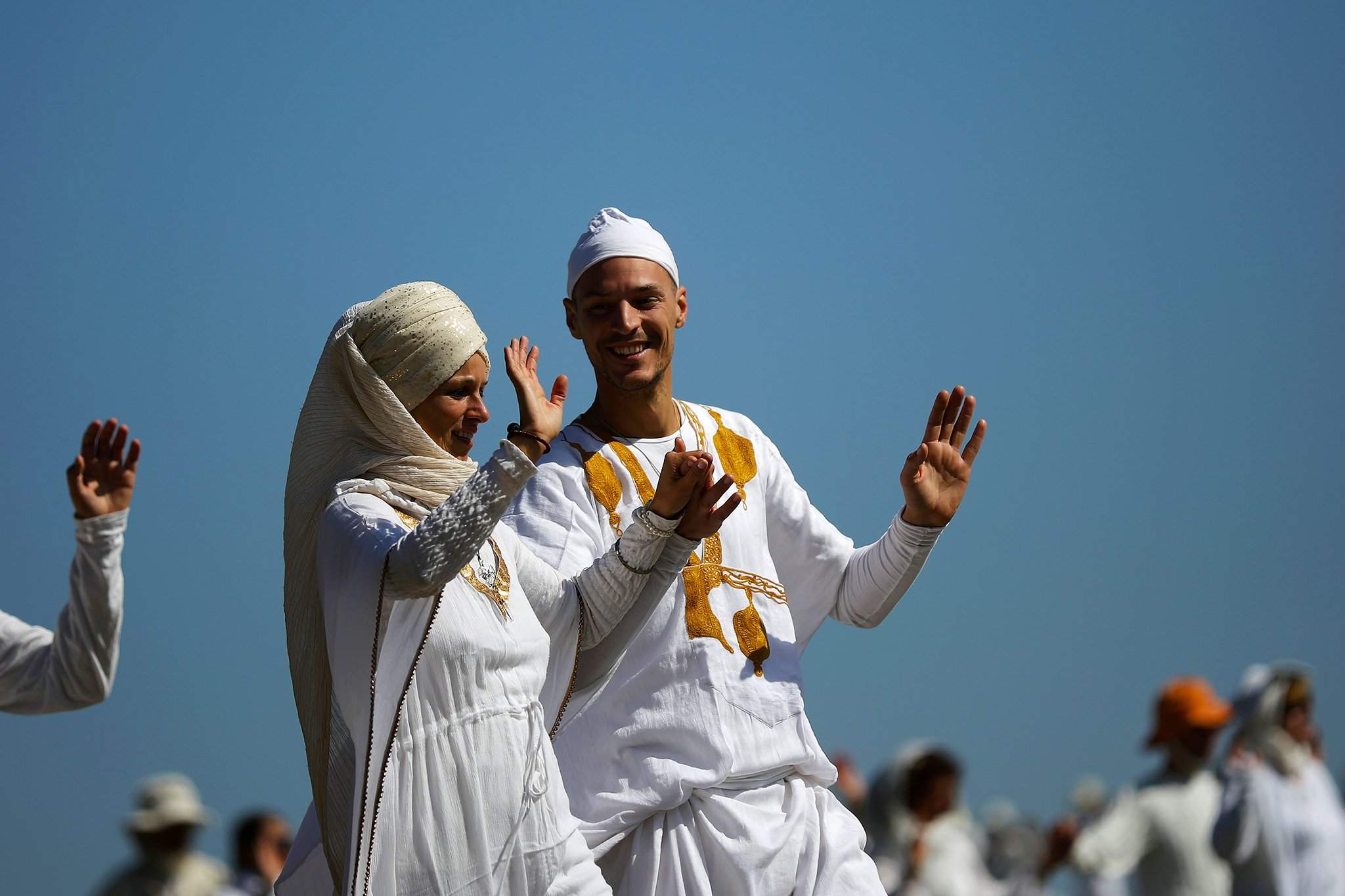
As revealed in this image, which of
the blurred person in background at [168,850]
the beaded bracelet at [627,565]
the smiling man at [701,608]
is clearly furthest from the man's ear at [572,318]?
the blurred person in background at [168,850]

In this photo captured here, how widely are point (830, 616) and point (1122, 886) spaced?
204 inches

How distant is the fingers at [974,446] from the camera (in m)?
4.48

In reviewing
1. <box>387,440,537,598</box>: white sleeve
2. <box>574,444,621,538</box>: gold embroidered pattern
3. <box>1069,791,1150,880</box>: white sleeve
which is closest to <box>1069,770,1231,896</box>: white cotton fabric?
<box>1069,791,1150,880</box>: white sleeve

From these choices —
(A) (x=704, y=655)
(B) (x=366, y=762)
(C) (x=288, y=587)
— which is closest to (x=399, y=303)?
A: (C) (x=288, y=587)

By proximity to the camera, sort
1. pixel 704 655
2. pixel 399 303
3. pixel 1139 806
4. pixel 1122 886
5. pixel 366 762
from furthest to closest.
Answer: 1. pixel 1122 886
2. pixel 1139 806
3. pixel 704 655
4. pixel 399 303
5. pixel 366 762

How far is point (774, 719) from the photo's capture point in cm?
414

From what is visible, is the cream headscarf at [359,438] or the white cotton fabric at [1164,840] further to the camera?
the white cotton fabric at [1164,840]

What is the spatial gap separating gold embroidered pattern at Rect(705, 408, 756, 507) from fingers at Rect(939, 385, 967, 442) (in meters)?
0.49

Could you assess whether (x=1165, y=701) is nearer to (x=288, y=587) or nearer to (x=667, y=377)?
(x=667, y=377)

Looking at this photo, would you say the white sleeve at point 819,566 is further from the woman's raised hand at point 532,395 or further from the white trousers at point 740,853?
the woman's raised hand at point 532,395

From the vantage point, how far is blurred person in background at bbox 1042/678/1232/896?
794 centimetres

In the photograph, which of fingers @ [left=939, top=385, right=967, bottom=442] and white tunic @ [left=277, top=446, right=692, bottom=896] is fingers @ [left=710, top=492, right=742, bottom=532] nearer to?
white tunic @ [left=277, top=446, right=692, bottom=896]

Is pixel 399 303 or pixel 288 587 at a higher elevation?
pixel 399 303

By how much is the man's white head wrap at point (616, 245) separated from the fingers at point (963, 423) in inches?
31.4
